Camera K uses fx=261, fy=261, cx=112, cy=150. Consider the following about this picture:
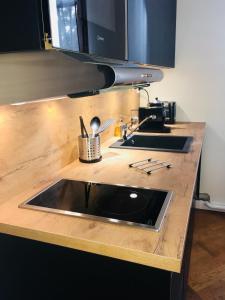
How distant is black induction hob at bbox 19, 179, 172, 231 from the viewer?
2.91ft

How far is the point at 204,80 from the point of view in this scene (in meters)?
2.46

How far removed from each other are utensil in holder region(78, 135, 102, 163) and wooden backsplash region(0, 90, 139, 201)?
0.07 meters

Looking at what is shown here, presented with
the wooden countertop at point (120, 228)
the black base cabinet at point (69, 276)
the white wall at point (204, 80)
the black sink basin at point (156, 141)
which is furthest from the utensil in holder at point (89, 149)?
the white wall at point (204, 80)

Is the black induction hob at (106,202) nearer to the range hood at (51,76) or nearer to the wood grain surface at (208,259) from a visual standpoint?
the range hood at (51,76)

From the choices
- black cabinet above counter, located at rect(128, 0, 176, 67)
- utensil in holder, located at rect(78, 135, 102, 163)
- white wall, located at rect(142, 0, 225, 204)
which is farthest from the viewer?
white wall, located at rect(142, 0, 225, 204)

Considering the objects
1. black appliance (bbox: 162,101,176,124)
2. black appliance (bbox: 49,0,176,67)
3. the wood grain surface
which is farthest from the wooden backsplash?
the wood grain surface

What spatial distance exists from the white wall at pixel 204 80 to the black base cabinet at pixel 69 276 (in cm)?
186

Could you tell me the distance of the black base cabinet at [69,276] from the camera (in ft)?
2.70

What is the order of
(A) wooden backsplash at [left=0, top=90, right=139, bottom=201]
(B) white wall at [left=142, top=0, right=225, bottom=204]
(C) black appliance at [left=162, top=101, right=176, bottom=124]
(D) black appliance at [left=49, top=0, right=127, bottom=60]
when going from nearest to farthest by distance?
1. (D) black appliance at [left=49, top=0, right=127, bottom=60]
2. (A) wooden backsplash at [left=0, top=90, right=139, bottom=201]
3. (B) white wall at [left=142, top=0, right=225, bottom=204]
4. (C) black appliance at [left=162, top=101, right=176, bottom=124]

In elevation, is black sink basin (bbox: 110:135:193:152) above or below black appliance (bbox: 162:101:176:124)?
below

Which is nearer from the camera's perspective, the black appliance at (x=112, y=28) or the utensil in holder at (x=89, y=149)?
the black appliance at (x=112, y=28)

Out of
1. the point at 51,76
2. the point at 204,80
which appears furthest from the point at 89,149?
the point at 204,80

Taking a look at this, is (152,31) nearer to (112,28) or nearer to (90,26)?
(112,28)

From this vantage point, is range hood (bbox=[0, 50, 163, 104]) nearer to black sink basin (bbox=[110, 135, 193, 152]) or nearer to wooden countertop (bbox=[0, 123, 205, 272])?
wooden countertop (bbox=[0, 123, 205, 272])
